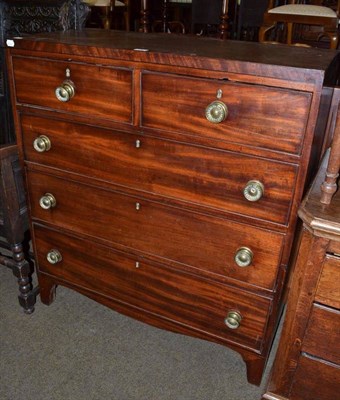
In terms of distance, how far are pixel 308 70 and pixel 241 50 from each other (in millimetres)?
349

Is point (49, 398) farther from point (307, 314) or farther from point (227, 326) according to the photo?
point (307, 314)

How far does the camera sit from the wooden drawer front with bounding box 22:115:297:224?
1149mm

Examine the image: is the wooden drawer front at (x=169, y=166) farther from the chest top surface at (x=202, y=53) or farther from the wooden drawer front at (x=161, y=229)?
the chest top surface at (x=202, y=53)

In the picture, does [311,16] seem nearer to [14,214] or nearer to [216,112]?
[216,112]

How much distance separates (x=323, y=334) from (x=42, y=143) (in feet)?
3.59

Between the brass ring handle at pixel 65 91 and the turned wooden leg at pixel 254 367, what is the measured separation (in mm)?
1085

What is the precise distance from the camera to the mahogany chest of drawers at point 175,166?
108 cm

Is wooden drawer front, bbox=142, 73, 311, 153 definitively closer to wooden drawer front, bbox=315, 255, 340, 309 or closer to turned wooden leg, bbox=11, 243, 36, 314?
wooden drawer front, bbox=315, 255, 340, 309

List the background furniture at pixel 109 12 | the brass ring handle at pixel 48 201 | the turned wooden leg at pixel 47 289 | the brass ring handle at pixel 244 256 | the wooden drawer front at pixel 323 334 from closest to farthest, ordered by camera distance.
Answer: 1. the wooden drawer front at pixel 323 334
2. the brass ring handle at pixel 244 256
3. the brass ring handle at pixel 48 201
4. the turned wooden leg at pixel 47 289
5. the background furniture at pixel 109 12

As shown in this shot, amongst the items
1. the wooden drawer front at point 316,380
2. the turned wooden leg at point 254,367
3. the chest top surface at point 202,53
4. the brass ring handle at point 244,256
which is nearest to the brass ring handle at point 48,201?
the chest top surface at point 202,53

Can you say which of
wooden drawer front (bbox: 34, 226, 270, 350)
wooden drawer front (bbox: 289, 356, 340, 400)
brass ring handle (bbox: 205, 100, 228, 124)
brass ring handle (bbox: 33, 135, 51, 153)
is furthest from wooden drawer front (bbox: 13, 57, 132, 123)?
wooden drawer front (bbox: 289, 356, 340, 400)

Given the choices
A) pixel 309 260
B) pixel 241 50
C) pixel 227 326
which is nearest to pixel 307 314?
pixel 309 260

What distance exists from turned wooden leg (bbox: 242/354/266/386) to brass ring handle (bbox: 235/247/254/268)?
40 centimetres

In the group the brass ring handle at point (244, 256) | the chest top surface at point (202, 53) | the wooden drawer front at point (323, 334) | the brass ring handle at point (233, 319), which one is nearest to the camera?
the chest top surface at point (202, 53)
